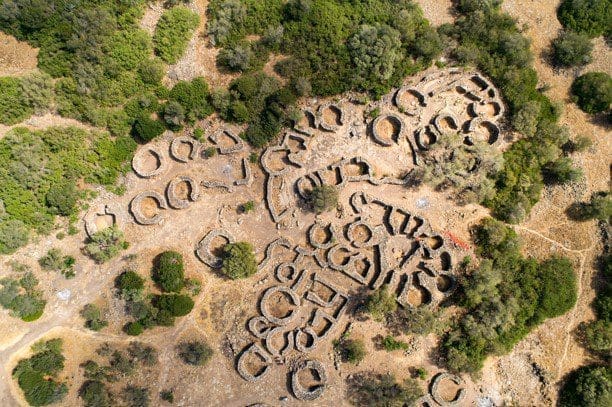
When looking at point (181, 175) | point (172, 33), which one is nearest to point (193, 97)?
point (172, 33)

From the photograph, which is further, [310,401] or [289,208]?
[289,208]

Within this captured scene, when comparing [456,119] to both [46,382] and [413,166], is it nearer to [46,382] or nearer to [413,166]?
[413,166]

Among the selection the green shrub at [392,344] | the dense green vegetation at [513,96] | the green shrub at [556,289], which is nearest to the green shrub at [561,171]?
the dense green vegetation at [513,96]

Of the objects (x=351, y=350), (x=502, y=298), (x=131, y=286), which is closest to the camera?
(x=351, y=350)

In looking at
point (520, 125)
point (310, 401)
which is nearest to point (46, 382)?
point (310, 401)

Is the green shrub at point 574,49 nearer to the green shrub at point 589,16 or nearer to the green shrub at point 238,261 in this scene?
the green shrub at point 589,16

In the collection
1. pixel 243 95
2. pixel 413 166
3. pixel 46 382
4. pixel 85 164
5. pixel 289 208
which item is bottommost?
pixel 46 382

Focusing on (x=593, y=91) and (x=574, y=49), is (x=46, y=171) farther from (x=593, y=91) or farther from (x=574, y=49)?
(x=593, y=91)
